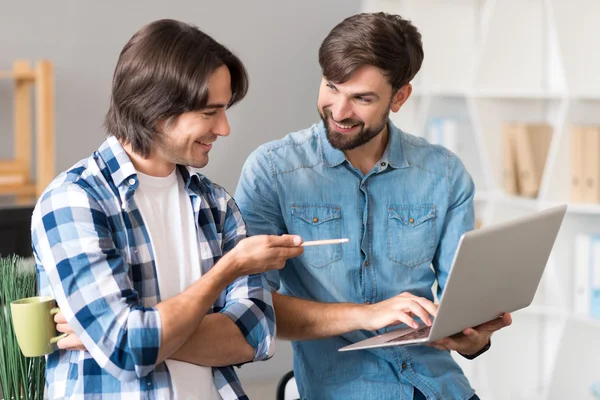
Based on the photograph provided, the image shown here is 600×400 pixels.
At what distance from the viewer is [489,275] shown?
150 cm

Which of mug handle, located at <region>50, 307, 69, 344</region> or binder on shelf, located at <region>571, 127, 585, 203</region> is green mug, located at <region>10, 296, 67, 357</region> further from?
binder on shelf, located at <region>571, 127, 585, 203</region>

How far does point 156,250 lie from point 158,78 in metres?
0.30

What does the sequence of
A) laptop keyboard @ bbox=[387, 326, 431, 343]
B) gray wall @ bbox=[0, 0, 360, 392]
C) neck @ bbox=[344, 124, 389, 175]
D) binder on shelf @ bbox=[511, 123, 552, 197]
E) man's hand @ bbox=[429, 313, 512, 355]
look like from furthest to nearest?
gray wall @ bbox=[0, 0, 360, 392] → binder on shelf @ bbox=[511, 123, 552, 197] → neck @ bbox=[344, 124, 389, 175] → man's hand @ bbox=[429, 313, 512, 355] → laptop keyboard @ bbox=[387, 326, 431, 343]

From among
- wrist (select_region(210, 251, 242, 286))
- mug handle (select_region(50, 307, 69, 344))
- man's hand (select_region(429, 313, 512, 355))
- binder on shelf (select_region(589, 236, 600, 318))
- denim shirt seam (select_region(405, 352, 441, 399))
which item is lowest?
binder on shelf (select_region(589, 236, 600, 318))

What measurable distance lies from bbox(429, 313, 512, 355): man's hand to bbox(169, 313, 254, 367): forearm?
44 cm

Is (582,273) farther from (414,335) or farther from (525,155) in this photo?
(414,335)

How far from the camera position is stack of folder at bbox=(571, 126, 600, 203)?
285cm

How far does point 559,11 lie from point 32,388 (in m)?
2.30

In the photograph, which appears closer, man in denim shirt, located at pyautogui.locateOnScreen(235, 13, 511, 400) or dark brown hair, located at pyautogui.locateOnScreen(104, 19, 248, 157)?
dark brown hair, located at pyautogui.locateOnScreen(104, 19, 248, 157)

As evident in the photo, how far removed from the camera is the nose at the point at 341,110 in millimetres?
1810

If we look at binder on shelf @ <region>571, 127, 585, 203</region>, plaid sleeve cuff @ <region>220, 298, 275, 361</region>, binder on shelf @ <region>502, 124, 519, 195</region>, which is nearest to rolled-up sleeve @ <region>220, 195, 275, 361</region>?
plaid sleeve cuff @ <region>220, 298, 275, 361</region>

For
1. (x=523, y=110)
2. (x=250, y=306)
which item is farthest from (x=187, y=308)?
(x=523, y=110)

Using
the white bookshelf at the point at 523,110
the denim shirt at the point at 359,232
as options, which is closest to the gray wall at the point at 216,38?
the white bookshelf at the point at 523,110

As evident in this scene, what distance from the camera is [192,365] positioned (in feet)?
4.68
